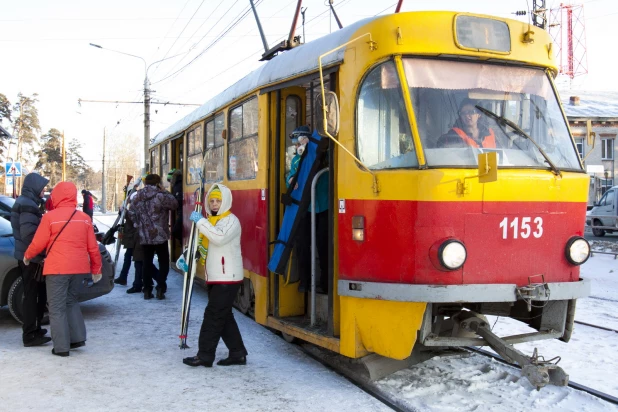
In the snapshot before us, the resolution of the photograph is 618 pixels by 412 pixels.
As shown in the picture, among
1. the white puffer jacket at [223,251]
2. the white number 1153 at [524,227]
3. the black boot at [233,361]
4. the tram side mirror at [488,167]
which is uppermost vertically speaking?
the tram side mirror at [488,167]

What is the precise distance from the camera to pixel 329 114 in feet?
16.8

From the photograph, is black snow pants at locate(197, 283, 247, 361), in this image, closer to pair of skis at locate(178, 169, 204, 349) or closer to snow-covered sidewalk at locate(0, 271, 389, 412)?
snow-covered sidewalk at locate(0, 271, 389, 412)

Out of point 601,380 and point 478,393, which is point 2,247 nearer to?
point 478,393

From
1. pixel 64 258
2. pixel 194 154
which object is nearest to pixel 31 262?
pixel 64 258

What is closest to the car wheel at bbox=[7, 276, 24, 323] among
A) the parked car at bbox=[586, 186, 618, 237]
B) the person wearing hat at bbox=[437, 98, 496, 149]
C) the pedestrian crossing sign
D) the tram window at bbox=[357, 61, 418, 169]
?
the tram window at bbox=[357, 61, 418, 169]

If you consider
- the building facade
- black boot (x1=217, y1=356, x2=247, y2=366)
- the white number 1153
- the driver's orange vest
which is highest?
the building facade

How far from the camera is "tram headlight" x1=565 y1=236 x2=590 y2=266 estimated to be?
5.19 meters

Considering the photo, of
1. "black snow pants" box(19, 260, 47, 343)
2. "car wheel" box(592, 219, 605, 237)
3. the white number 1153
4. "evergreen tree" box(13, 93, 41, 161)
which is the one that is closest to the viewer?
the white number 1153

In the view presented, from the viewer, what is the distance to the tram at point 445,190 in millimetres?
4824

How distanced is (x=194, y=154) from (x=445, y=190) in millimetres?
6336

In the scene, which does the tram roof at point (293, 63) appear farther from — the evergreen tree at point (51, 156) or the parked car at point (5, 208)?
the evergreen tree at point (51, 156)

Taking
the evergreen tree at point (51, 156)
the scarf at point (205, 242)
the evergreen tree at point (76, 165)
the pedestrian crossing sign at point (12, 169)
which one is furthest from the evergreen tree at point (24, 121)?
the scarf at point (205, 242)

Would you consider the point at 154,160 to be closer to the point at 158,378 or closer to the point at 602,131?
the point at 158,378

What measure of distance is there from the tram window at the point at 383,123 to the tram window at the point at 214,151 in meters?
3.52
